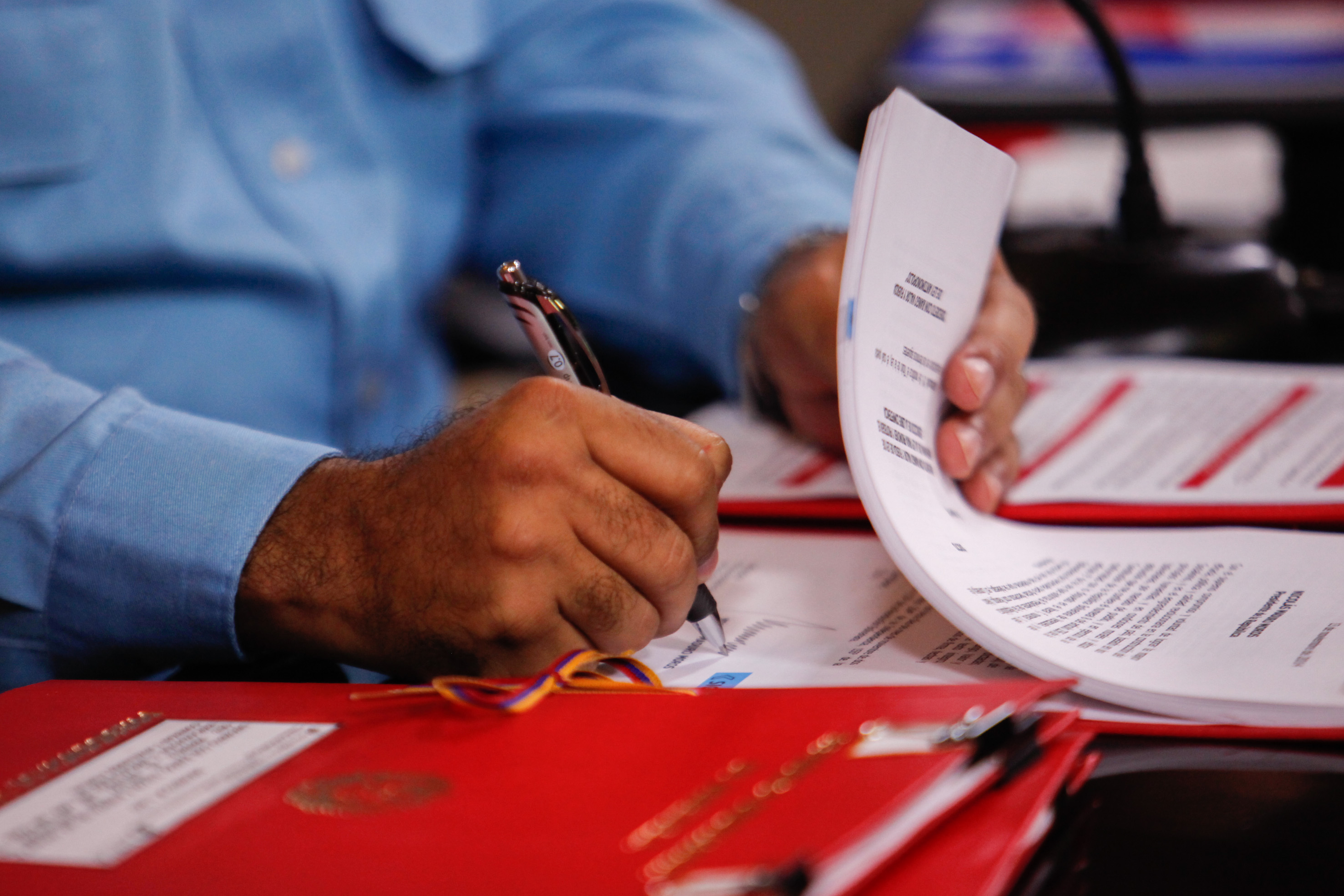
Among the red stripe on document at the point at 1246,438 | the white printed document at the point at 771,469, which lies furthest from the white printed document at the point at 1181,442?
the white printed document at the point at 771,469

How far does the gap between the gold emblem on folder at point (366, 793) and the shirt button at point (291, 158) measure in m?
0.61

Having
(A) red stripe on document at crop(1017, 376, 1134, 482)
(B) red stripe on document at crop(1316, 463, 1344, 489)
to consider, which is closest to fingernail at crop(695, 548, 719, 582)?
(A) red stripe on document at crop(1017, 376, 1134, 482)

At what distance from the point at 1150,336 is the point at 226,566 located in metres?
0.63

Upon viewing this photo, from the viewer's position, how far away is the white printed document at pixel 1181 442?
531 millimetres

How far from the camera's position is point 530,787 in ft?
0.98

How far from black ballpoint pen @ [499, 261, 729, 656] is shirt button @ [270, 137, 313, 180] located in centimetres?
44

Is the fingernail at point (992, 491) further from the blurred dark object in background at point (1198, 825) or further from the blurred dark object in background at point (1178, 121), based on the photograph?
the blurred dark object in background at point (1178, 121)

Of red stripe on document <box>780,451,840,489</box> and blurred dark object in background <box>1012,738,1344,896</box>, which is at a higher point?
red stripe on document <box>780,451,840,489</box>

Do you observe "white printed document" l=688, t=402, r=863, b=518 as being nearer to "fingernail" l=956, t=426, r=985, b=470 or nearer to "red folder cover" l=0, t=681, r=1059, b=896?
"fingernail" l=956, t=426, r=985, b=470

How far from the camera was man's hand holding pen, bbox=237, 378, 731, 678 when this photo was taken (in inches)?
15.0

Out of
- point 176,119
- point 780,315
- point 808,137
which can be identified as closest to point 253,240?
point 176,119

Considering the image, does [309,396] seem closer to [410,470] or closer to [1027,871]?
[410,470]

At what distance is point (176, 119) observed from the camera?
2.46 feet

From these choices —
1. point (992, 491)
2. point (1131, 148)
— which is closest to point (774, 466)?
point (992, 491)
